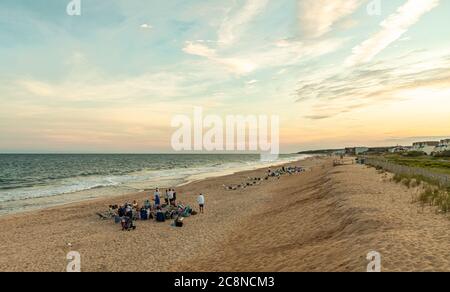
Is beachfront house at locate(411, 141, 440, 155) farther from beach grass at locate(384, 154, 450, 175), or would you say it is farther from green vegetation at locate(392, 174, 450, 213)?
green vegetation at locate(392, 174, 450, 213)

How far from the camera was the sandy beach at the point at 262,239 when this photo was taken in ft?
31.0

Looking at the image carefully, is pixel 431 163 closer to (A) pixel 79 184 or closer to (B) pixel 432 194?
(B) pixel 432 194

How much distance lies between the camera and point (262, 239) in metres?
14.4

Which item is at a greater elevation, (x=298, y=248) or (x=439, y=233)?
(x=439, y=233)

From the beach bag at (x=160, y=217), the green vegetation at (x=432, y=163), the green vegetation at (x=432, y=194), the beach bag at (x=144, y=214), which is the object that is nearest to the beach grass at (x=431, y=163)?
the green vegetation at (x=432, y=163)

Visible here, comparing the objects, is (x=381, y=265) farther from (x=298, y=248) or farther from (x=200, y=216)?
Result: (x=200, y=216)

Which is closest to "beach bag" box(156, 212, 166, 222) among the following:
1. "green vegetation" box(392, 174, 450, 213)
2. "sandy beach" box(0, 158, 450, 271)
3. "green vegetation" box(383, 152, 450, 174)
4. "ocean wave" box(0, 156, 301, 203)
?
"sandy beach" box(0, 158, 450, 271)

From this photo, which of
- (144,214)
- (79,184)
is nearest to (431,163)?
(144,214)

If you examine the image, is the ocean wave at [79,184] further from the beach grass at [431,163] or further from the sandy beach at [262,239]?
the beach grass at [431,163]

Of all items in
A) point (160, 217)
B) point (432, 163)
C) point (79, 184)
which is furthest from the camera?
point (79, 184)
